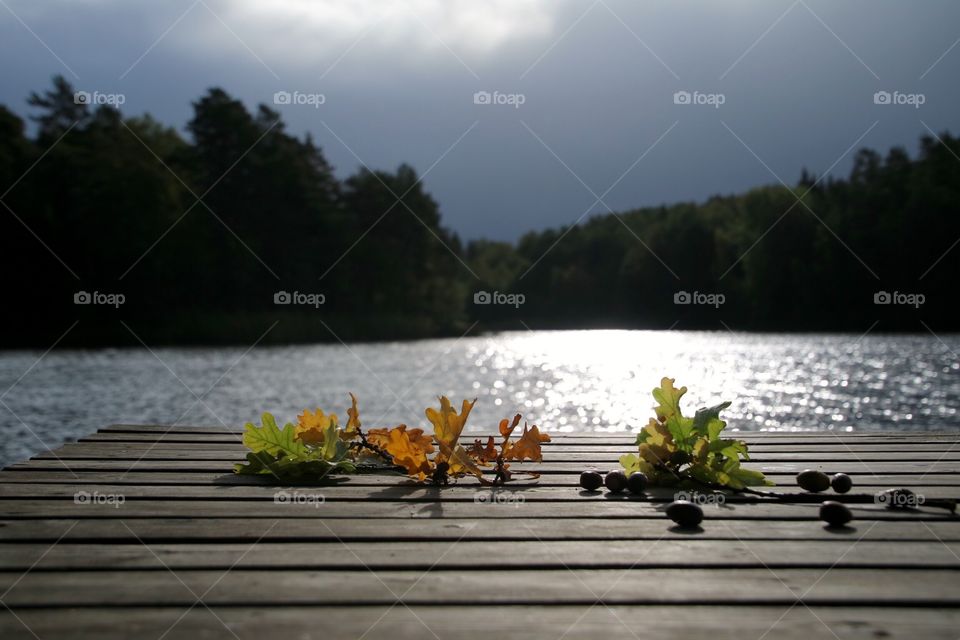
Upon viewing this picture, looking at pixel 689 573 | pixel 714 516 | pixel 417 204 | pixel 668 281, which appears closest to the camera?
pixel 689 573

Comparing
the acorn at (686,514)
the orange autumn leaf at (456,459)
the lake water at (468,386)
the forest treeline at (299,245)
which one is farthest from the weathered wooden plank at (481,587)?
the forest treeline at (299,245)

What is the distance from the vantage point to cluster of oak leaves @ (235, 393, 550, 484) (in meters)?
Result: 3.77

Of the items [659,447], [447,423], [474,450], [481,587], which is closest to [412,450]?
[447,423]

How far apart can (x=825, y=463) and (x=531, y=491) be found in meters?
1.73

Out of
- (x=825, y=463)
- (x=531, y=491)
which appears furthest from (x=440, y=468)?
(x=825, y=463)

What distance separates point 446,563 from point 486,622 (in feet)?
1.56

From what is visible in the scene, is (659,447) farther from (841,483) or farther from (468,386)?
(468,386)

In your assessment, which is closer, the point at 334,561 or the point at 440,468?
the point at 334,561

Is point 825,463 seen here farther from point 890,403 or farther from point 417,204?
point 417,204

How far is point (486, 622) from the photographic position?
209cm

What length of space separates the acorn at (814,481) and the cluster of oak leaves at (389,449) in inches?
42.8

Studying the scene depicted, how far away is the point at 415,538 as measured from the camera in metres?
2.83

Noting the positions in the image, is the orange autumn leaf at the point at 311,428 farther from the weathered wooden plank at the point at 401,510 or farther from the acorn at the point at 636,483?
the acorn at the point at 636,483

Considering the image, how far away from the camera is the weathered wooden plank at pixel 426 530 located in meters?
2.83
